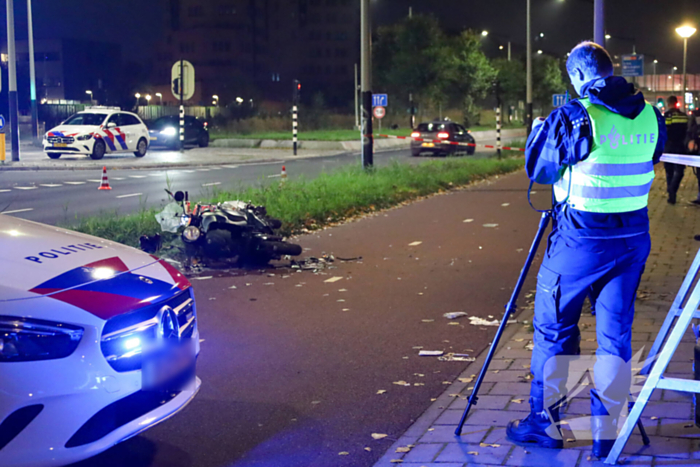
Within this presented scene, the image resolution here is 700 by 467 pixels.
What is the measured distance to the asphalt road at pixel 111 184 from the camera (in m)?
14.2

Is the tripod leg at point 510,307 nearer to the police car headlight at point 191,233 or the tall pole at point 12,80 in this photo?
the police car headlight at point 191,233

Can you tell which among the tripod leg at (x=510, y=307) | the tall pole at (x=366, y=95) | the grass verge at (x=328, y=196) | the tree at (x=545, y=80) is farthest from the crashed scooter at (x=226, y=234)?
the tree at (x=545, y=80)

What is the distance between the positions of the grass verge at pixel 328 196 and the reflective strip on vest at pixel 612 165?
23.2 ft

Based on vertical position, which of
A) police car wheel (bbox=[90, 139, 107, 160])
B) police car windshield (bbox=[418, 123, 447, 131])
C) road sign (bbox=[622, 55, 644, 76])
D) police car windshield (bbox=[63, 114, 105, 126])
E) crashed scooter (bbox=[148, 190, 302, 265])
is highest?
road sign (bbox=[622, 55, 644, 76])

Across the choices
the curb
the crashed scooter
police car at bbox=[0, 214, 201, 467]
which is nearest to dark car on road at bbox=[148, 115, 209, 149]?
the crashed scooter

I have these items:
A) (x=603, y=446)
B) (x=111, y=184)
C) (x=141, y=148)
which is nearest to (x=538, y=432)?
(x=603, y=446)

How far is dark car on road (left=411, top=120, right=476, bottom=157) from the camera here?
33250 millimetres

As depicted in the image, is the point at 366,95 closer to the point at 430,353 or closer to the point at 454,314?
the point at 454,314

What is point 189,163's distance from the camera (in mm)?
26828

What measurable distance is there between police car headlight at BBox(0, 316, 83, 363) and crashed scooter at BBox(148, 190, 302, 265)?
214 inches

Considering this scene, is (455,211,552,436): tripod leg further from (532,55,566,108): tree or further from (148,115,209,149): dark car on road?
(532,55,566,108): tree

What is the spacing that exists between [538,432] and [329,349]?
226 cm

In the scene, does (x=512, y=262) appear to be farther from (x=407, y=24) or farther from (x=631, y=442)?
(x=407, y=24)

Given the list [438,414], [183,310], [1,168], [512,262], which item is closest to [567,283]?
[438,414]
